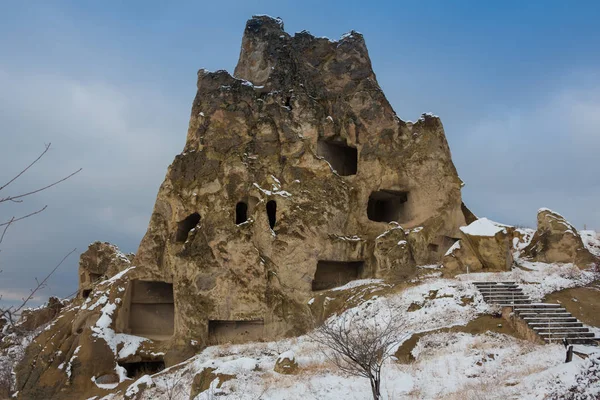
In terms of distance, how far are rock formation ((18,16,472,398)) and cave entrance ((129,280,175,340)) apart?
0.05m

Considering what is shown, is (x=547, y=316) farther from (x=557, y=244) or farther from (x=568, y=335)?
(x=557, y=244)

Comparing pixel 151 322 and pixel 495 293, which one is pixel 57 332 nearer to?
pixel 151 322

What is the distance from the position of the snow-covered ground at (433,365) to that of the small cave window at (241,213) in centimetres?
717

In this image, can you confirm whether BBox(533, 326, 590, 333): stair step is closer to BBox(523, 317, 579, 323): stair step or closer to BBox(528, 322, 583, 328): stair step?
BBox(528, 322, 583, 328): stair step

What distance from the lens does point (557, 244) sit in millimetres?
23125

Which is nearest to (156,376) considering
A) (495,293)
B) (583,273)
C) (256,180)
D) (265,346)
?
(265,346)

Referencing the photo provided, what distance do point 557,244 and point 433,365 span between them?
13.1m

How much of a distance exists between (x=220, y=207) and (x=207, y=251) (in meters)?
2.25

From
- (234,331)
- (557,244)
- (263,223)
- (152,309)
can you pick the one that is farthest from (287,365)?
(557,244)

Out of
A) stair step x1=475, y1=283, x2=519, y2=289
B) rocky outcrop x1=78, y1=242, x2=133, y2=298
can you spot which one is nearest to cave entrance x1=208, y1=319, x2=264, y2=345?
stair step x1=475, y1=283, x2=519, y2=289

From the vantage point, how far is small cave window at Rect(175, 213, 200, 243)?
2603cm

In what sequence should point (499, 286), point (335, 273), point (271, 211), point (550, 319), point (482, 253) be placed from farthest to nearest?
point (271, 211)
point (335, 273)
point (482, 253)
point (499, 286)
point (550, 319)

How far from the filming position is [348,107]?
2797cm

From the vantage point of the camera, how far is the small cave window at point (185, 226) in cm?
2603
